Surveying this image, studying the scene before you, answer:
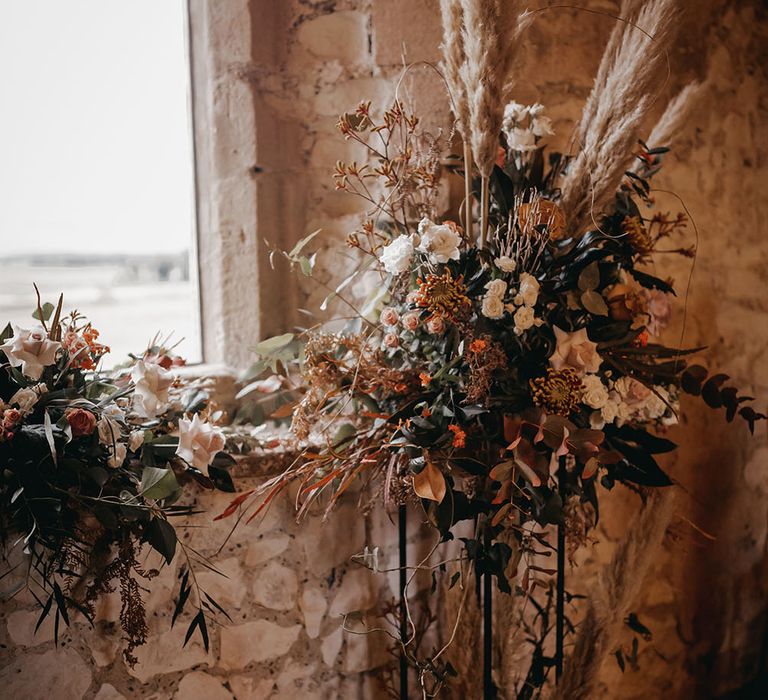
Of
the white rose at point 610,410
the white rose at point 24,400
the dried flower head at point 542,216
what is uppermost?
the dried flower head at point 542,216

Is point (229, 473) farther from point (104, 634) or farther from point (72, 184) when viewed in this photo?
point (72, 184)

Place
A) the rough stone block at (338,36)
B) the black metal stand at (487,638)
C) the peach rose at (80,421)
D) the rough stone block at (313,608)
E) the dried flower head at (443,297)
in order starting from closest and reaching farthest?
the peach rose at (80,421) → the dried flower head at (443,297) → the black metal stand at (487,638) → the rough stone block at (313,608) → the rough stone block at (338,36)

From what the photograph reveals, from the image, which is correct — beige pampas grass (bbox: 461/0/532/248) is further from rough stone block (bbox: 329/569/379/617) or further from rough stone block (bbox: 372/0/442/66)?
rough stone block (bbox: 329/569/379/617)

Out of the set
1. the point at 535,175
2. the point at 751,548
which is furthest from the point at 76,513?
the point at 751,548

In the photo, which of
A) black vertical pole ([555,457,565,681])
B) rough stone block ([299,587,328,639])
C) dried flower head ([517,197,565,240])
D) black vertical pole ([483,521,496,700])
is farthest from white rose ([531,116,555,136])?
rough stone block ([299,587,328,639])

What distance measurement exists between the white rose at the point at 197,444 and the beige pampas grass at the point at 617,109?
2.61 feet

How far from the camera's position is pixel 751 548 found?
2.23 meters

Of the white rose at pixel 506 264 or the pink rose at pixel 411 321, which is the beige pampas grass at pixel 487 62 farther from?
the pink rose at pixel 411 321

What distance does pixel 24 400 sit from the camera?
112cm

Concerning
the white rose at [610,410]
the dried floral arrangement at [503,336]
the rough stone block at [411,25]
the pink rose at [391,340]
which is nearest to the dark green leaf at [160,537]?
the dried floral arrangement at [503,336]

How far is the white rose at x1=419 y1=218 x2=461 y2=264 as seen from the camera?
3.89ft

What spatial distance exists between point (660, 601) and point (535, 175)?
4.66ft

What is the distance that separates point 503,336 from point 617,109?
1.51 ft

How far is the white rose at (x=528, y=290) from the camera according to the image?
3.92ft
